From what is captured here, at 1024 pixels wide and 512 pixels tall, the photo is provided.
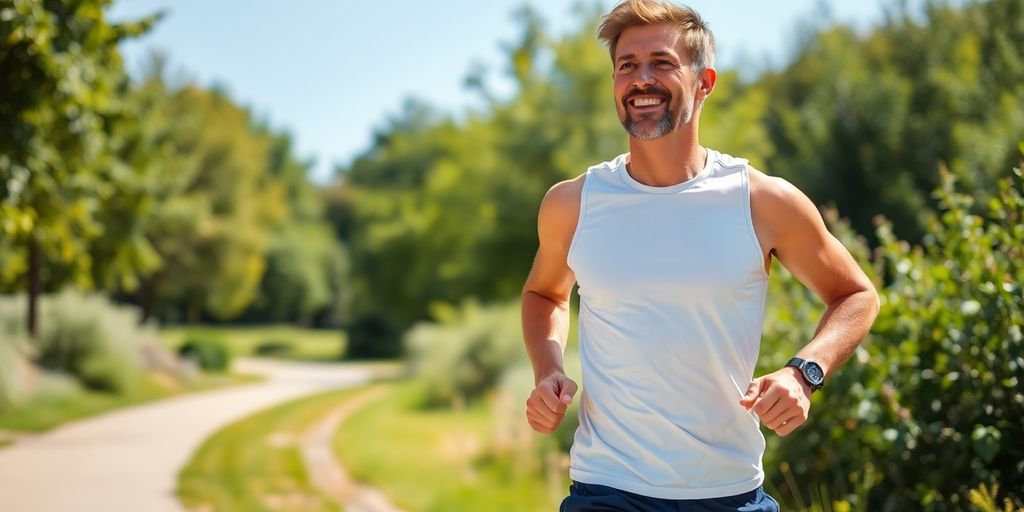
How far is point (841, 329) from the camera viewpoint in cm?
273

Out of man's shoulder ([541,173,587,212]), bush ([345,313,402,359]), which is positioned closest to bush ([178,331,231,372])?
bush ([345,313,402,359])

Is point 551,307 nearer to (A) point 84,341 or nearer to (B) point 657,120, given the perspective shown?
(B) point 657,120

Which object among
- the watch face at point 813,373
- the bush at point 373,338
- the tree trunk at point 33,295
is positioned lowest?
the bush at point 373,338

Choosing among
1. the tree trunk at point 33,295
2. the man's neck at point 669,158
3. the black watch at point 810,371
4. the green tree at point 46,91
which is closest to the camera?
the black watch at point 810,371

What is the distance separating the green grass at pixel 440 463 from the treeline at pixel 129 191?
4427mm

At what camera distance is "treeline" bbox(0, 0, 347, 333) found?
773cm

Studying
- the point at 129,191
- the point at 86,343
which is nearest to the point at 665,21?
the point at 129,191

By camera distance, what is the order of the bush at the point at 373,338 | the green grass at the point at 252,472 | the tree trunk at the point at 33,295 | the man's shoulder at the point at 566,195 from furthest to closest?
the bush at the point at 373,338 → the tree trunk at the point at 33,295 → the green grass at the point at 252,472 → the man's shoulder at the point at 566,195

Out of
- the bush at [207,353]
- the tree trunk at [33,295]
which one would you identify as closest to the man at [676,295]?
the tree trunk at [33,295]

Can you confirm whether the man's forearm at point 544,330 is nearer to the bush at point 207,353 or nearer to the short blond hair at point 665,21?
the short blond hair at point 665,21

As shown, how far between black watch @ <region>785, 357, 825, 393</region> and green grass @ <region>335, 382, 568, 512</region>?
6.57 metres

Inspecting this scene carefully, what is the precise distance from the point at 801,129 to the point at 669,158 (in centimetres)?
2049

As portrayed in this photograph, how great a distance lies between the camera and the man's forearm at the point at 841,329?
2.67 m

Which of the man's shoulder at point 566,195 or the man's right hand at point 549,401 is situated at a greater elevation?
the man's shoulder at point 566,195
